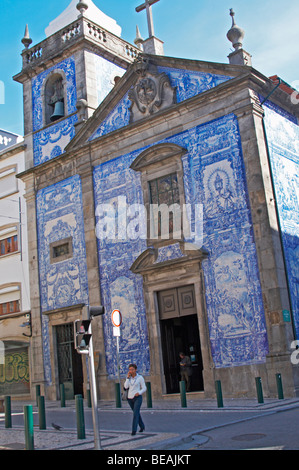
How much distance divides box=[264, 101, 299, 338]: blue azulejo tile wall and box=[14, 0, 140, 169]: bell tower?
7.77 metres

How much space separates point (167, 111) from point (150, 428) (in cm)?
1128

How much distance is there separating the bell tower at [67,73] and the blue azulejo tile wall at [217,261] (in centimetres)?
458

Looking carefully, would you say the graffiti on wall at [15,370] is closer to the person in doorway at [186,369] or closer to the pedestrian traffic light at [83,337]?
the person in doorway at [186,369]

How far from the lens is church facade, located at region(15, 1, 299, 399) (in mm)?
16359

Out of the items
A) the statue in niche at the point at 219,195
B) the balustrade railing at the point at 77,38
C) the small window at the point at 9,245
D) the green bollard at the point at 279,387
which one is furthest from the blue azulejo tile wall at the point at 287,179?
the small window at the point at 9,245

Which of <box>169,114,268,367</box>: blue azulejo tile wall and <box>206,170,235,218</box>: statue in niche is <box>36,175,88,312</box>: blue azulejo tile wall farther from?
<box>206,170,235,218</box>: statue in niche

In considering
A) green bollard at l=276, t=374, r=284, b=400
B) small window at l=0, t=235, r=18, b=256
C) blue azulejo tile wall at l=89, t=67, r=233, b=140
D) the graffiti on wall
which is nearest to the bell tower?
blue azulejo tile wall at l=89, t=67, r=233, b=140

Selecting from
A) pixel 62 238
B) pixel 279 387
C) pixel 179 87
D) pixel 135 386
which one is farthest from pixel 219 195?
pixel 135 386

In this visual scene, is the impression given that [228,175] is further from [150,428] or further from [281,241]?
[150,428]

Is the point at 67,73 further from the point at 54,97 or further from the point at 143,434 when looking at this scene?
the point at 143,434

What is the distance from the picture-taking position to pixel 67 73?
77.0 feet

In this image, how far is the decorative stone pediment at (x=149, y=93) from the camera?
1922cm

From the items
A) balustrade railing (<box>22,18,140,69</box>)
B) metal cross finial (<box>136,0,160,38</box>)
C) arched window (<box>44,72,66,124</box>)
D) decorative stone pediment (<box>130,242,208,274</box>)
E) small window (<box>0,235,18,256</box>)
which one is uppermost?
balustrade railing (<box>22,18,140,69</box>)

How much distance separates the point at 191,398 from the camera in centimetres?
1698
